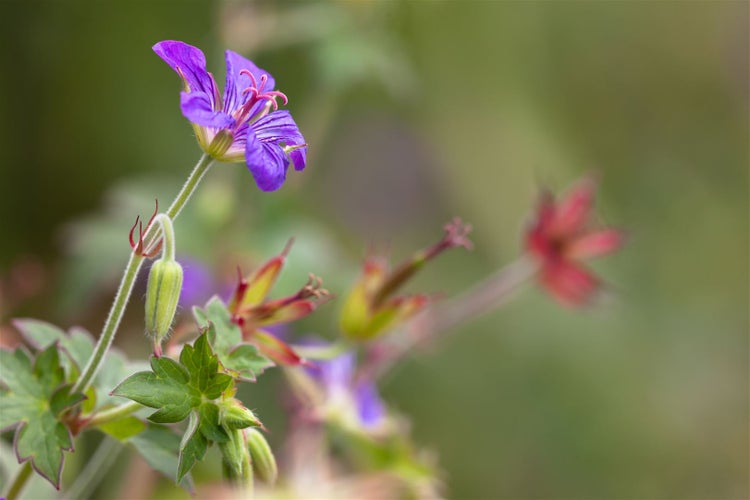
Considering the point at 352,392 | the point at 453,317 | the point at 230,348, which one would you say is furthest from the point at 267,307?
the point at 453,317

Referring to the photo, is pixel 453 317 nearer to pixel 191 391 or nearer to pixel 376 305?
pixel 376 305

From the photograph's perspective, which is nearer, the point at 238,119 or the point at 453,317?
the point at 238,119

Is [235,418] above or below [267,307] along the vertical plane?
below

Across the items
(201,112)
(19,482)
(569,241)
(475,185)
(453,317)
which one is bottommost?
(19,482)

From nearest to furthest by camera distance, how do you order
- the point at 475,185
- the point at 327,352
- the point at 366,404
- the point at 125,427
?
the point at 125,427, the point at 327,352, the point at 366,404, the point at 475,185

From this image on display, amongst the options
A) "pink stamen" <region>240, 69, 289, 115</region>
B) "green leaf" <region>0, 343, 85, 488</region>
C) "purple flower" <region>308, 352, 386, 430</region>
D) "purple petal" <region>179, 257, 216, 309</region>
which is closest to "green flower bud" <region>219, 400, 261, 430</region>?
"green leaf" <region>0, 343, 85, 488</region>

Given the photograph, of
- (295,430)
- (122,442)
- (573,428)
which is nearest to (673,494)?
(573,428)

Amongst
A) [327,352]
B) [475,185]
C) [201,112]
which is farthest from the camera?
[475,185]
